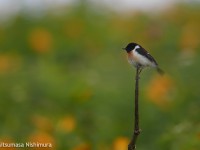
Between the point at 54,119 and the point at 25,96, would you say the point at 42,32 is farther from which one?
the point at 54,119

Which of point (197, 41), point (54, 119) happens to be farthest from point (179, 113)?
point (197, 41)

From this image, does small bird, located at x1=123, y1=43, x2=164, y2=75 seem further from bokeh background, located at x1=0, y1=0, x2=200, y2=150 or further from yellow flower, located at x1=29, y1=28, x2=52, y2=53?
yellow flower, located at x1=29, y1=28, x2=52, y2=53

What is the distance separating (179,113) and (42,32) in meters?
2.55

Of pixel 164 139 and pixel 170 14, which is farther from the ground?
pixel 170 14

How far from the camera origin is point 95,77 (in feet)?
19.6

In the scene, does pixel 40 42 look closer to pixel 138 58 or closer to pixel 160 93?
pixel 160 93

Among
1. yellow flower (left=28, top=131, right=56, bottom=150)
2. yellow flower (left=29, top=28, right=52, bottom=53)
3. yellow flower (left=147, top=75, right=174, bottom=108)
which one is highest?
yellow flower (left=29, top=28, right=52, bottom=53)

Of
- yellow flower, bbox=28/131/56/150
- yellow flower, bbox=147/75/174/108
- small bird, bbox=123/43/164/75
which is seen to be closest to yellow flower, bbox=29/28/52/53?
yellow flower, bbox=147/75/174/108

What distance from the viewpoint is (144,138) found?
4.44 metres

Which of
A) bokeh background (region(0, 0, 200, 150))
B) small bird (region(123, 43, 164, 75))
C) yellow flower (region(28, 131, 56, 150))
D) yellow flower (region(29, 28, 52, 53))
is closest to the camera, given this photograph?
small bird (region(123, 43, 164, 75))

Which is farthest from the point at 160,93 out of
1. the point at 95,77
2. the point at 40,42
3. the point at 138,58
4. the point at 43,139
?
the point at 40,42

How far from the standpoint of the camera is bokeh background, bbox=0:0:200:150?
4328 millimetres

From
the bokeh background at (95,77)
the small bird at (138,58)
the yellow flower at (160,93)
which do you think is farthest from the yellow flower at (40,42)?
the small bird at (138,58)

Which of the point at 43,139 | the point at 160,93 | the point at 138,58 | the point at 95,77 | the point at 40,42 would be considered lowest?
the point at 138,58
